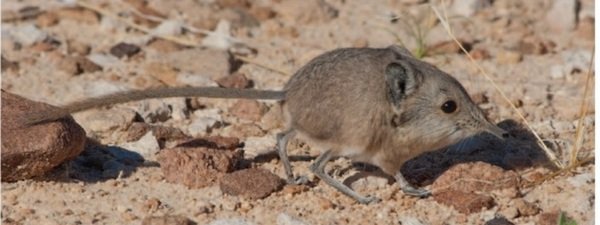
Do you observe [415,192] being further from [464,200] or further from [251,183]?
[251,183]

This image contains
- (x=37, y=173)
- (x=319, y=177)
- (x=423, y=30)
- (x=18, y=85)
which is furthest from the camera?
(x=423, y=30)

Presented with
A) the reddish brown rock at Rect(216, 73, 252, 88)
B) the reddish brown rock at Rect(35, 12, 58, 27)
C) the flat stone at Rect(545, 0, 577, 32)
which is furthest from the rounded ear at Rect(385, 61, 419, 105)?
the reddish brown rock at Rect(35, 12, 58, 27)

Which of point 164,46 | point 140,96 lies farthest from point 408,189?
point 164,46

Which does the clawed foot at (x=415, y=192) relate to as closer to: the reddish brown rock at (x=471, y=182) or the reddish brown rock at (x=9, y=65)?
the reddish brown rock at (x=471, y=182)

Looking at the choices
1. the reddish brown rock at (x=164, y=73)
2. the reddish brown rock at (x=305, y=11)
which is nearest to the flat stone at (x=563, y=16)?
the reddish brown rock at (x=305, y=11)

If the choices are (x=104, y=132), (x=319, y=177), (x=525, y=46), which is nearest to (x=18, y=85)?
(x=104, y=132)

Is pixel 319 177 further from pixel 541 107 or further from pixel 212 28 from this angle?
pixel 212 28
